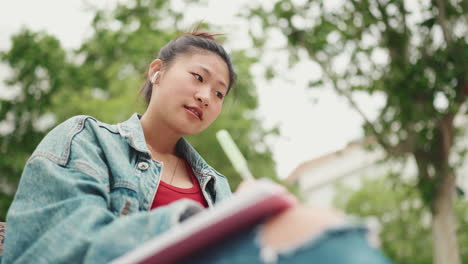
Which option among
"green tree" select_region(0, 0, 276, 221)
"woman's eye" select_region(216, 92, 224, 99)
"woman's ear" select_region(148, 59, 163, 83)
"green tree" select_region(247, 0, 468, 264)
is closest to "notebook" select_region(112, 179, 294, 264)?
"woman's eye" select_region(216, 92, 224, 99)

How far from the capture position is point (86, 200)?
3.25 ft

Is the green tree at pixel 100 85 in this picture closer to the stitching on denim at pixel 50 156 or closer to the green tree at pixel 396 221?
the green tree at pixel 396 221

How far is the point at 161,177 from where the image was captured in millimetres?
1569

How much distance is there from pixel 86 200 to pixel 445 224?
264 inches

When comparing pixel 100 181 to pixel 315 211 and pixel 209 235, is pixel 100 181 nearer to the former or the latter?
pixel 209 235

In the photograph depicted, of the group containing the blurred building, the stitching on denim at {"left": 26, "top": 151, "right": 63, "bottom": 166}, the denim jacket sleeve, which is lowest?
the denim jacket sleeve

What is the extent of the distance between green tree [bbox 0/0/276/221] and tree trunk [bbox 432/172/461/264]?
4157 millimetres

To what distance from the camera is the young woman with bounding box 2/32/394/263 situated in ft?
2.30

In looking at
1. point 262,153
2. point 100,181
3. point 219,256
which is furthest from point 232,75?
point 262,153

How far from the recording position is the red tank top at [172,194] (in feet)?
4.74

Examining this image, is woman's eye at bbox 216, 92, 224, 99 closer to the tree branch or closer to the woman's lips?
the woman's lips

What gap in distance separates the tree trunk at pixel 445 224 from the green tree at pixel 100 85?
416 cm

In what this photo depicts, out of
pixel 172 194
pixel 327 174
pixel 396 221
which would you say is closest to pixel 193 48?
pixel 172 194

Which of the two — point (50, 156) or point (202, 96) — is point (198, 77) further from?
point (50, 156)
